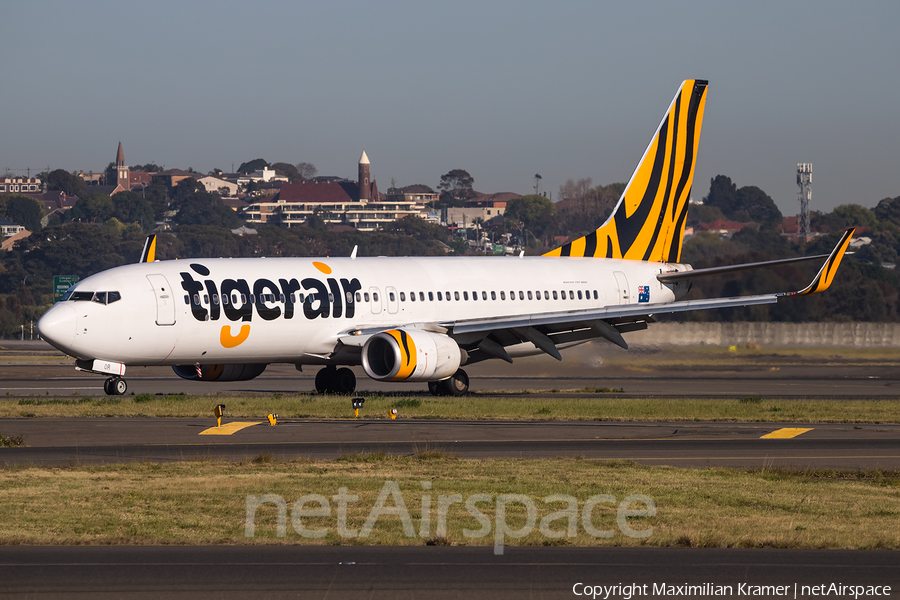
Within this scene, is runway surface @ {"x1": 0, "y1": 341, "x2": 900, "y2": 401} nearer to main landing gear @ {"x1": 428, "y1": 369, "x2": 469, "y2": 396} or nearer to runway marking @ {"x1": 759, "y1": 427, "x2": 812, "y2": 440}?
main landing gear @ {"x1": 428, "y1": 369, "x2": 469, "y2": 396}

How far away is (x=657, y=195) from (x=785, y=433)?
2032 centimetres

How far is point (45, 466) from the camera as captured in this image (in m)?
19.4

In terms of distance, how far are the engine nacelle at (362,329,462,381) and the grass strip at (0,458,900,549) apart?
11.5 metres

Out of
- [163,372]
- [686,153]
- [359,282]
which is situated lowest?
[163,372]

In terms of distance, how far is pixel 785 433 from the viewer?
2534 cm

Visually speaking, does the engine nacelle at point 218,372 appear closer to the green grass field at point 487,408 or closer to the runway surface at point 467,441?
the green grass field at point 487,408

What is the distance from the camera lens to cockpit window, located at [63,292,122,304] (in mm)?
30875

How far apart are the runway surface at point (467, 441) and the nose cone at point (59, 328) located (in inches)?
131

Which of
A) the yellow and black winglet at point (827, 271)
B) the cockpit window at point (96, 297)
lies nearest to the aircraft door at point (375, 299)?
the cockpit window at point (96, 297)

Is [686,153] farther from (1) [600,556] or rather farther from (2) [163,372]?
(1) [600,556]

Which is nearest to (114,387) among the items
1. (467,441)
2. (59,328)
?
(59,328)

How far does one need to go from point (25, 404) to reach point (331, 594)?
73.1 feet

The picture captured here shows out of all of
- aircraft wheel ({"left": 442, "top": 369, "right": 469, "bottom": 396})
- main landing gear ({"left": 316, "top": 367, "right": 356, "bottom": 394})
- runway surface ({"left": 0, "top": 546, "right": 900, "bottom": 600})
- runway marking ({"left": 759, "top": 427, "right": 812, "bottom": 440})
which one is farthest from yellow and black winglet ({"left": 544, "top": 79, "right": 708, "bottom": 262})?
runway surface ({"left": 0, "top": 546, "right": 900, "bottom": 600})

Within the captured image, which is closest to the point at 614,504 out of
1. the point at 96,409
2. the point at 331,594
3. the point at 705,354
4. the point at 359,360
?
the point at 331,594
